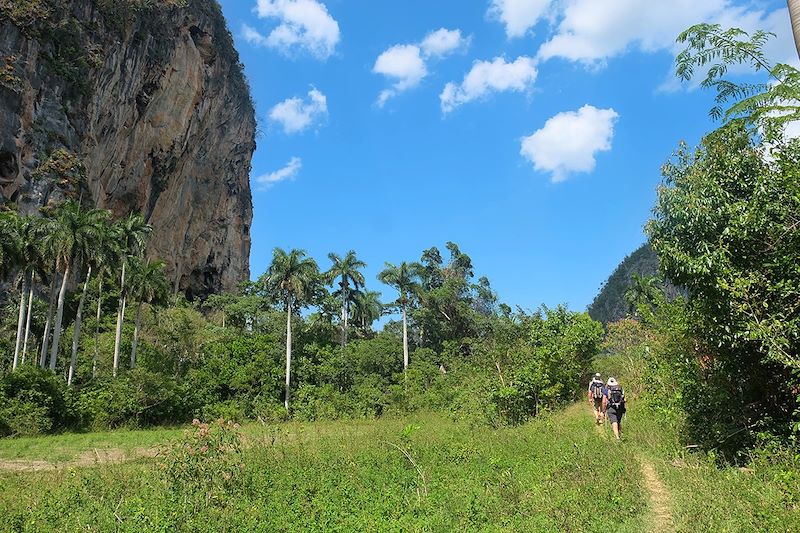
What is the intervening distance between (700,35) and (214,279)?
2407 inches

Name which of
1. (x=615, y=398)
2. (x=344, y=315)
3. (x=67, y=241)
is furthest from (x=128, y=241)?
(x=615, y=398)

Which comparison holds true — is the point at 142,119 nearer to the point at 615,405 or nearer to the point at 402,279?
the point at 402,279

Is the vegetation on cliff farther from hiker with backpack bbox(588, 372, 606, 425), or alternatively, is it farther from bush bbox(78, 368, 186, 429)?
bush bbox(78, 368, 186, 429)

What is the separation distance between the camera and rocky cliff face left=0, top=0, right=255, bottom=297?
3425 cm

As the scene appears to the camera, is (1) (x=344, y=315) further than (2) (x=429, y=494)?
Yes

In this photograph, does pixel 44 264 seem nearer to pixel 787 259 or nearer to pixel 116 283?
pixel 116 283

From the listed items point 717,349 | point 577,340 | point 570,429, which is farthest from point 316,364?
point 717,349

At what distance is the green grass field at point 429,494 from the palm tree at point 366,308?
116 feet

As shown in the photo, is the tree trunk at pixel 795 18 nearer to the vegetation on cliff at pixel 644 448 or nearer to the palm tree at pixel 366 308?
the vegetation on cliff at pixel 644 448

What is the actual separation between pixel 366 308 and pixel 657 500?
1658 inches

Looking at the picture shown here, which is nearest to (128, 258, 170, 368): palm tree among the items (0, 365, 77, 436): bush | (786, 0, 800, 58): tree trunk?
(0, 365, 77, 436): bush

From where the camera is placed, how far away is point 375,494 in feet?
26.5

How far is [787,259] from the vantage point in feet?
23.0

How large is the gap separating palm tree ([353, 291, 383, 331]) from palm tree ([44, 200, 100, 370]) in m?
22.5
